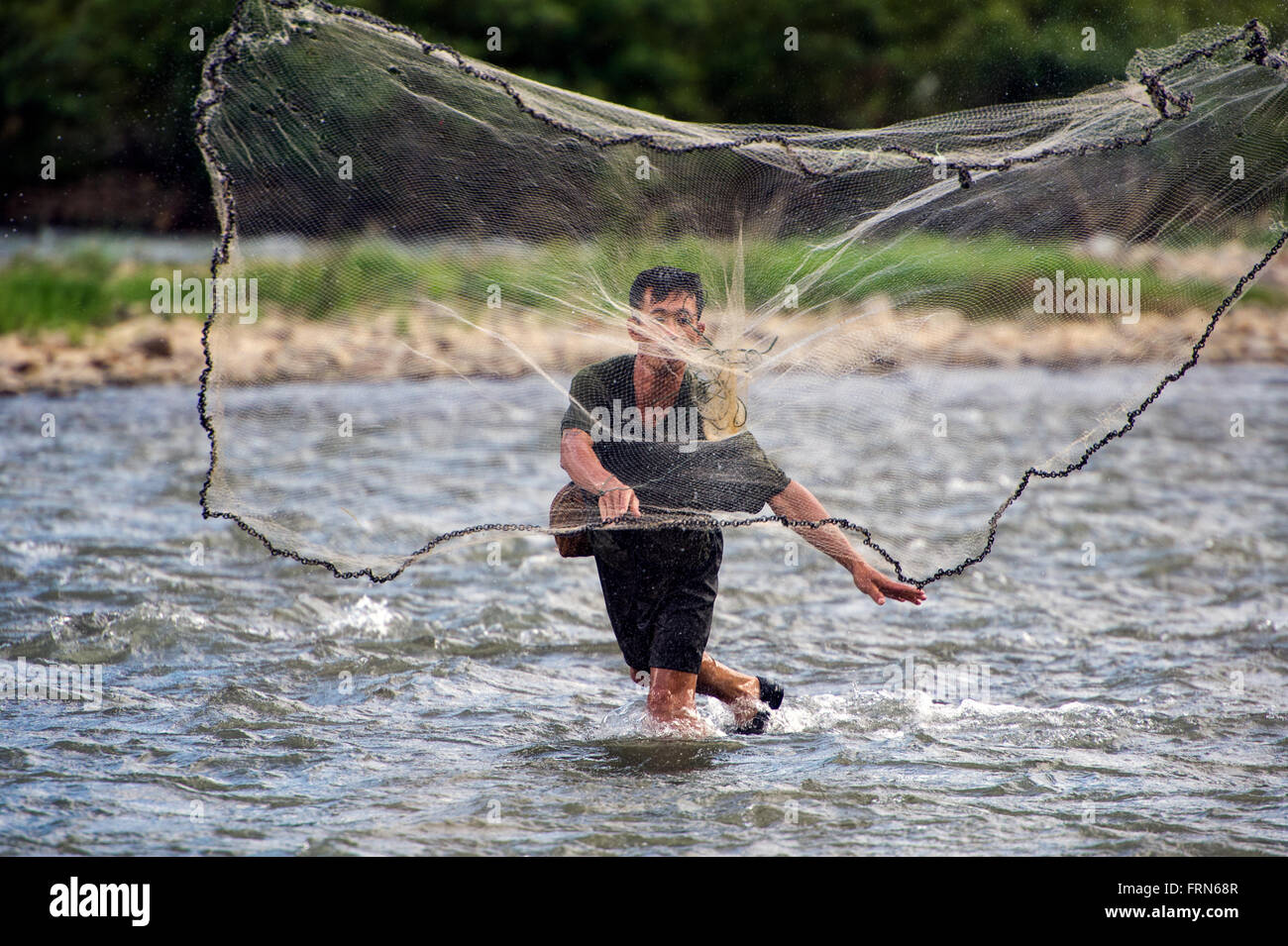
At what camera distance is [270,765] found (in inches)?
213

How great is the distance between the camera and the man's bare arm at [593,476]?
5055 millimetres

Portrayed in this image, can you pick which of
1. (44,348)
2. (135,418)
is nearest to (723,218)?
(135,418)

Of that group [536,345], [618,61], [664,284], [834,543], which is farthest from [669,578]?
[618,61]

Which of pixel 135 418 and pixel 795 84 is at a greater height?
pixel 795 84

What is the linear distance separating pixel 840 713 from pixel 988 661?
131cm

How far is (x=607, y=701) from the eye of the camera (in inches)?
253

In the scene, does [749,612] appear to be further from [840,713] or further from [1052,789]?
[1052,789]

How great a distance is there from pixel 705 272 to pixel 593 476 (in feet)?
3.04

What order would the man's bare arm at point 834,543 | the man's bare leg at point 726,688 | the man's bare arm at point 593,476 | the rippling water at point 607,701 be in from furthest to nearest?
1. the man's bare leg at point 726,688
2. the man's bare arm at point 834,543
3. the man's bare arm at point 593,476
4. the rippling water at point 607,701

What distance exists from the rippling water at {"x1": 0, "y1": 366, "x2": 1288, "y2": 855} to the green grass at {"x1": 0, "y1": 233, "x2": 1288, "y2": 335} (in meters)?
1.77

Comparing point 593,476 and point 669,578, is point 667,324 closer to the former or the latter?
point 593,476

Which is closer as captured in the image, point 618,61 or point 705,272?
point 705,272

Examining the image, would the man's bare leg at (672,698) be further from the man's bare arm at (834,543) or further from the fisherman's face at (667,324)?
the fisherman's face at (667,324)

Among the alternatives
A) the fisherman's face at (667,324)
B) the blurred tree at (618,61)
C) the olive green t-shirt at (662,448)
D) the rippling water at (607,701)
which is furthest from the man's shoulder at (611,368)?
the blurred tree at (618,61)
